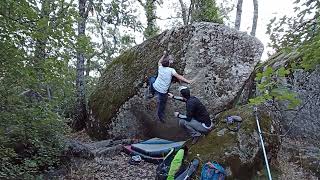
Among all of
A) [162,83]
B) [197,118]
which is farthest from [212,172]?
[162,83]

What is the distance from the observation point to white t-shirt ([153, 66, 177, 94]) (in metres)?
8.39

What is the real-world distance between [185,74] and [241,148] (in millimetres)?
2860

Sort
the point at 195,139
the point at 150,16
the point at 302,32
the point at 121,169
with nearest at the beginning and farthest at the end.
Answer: the point at 302,32
the point at 121,169
the point at 195,139
the point at 150,16

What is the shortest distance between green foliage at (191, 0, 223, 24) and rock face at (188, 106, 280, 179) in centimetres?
738

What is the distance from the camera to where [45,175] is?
20.5ft

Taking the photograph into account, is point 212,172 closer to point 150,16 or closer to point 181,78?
point 181,78

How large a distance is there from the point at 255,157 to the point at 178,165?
55.6 inches

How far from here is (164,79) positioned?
331 inches

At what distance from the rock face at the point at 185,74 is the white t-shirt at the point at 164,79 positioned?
10.3 inches

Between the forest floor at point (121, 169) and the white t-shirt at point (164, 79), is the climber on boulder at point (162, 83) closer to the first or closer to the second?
the white t-shirt at point (164, 79)

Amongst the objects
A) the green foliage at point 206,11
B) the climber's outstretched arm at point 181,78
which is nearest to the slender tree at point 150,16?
the green foliage at point 206,11

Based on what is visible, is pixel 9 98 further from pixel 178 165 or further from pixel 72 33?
pixel 178 165

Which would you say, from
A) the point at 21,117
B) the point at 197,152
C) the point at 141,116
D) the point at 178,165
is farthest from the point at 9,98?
the point at 141,116

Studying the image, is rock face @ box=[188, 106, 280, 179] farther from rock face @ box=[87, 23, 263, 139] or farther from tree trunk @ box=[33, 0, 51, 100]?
tree trunk @ box=[33, 0, 51, 100]
